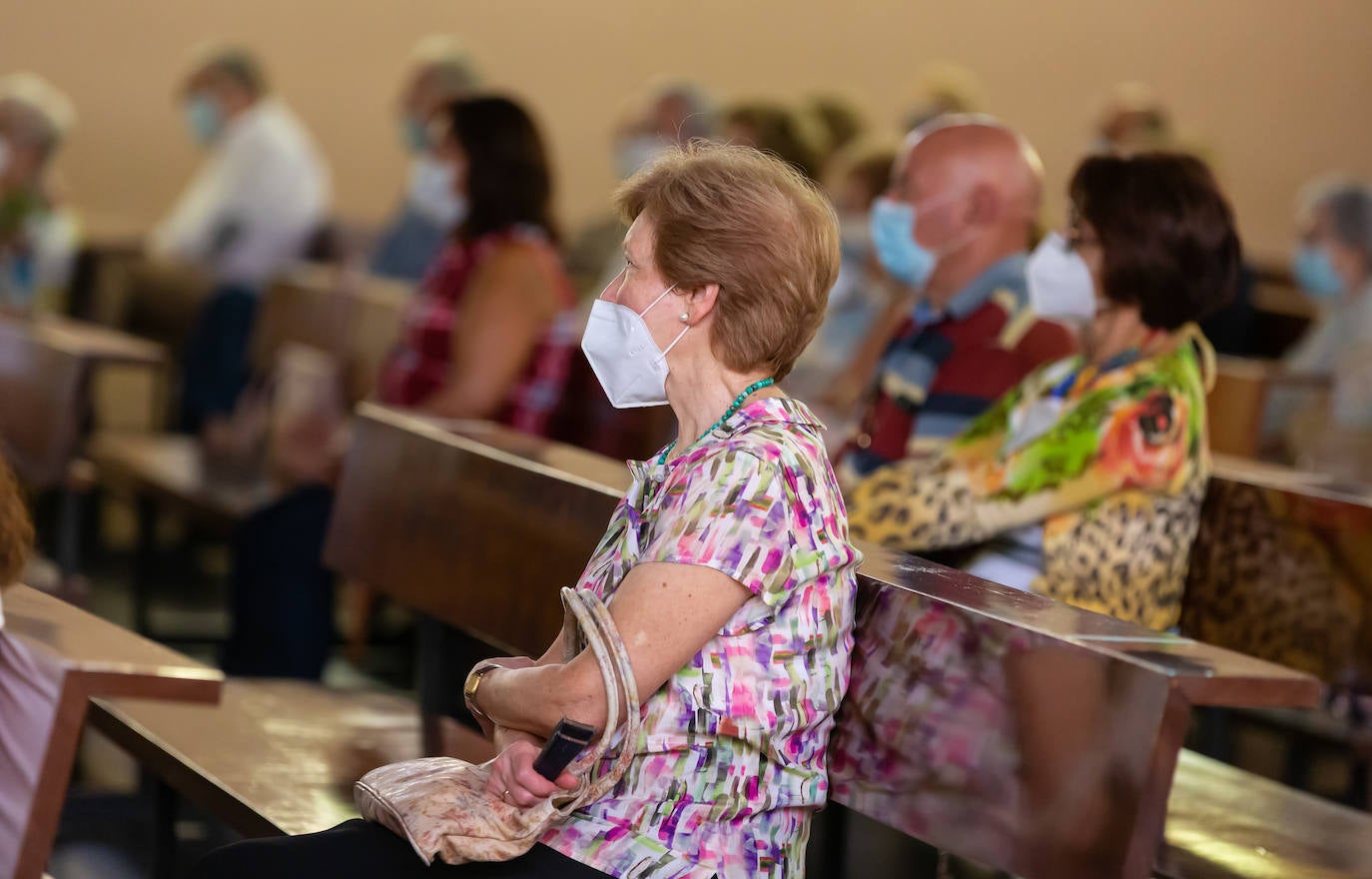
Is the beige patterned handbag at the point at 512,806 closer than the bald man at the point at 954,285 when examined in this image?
Yes

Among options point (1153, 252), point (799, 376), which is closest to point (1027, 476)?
point (1153, 252)

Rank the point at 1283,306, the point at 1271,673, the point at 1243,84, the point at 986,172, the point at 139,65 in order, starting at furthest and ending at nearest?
the point at 1243,84 < the point at 139,65 < the point at 1283,306 < the point at 986,172 < the point at 1271,673

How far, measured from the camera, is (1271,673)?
1766 mm

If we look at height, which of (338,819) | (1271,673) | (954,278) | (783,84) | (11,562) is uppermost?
(783,84)

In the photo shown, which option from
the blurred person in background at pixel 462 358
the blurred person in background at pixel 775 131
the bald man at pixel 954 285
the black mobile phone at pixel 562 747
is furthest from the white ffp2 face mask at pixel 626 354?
the blurred person in background at pixel 775 131

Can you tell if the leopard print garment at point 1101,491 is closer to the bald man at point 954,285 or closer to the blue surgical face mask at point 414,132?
the bald man at point 954,285

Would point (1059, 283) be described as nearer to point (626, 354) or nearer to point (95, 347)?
point (626, 354)

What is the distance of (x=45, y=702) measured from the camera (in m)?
1.88

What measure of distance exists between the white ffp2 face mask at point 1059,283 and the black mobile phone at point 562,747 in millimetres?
1269

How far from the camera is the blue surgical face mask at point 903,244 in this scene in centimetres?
321

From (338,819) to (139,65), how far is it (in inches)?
315

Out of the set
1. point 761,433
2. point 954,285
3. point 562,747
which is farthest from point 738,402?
point 954,285

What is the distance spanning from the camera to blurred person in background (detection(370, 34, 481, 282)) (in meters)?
6.52

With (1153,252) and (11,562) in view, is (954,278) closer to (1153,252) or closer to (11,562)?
(1153,252)
